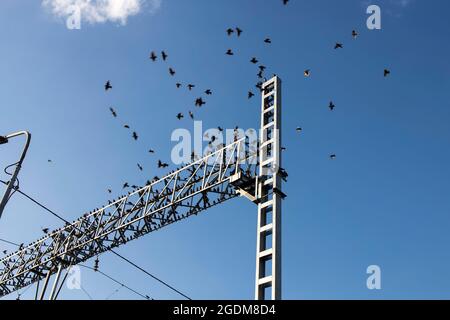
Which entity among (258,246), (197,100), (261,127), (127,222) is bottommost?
(258,246)

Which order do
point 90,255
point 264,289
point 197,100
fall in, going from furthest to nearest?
1. point 90,255
2. point 197,100
3. point 264,289

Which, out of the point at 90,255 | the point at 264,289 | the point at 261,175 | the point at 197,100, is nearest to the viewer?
the point at 264,289

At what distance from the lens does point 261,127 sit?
62.0 ft

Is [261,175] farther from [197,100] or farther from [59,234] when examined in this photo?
[59,234]

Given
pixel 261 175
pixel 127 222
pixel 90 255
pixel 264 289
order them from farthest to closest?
1. pixel 90 255
2. pixel 127 222
3. pixel 261 175
4. pixel 264 289
